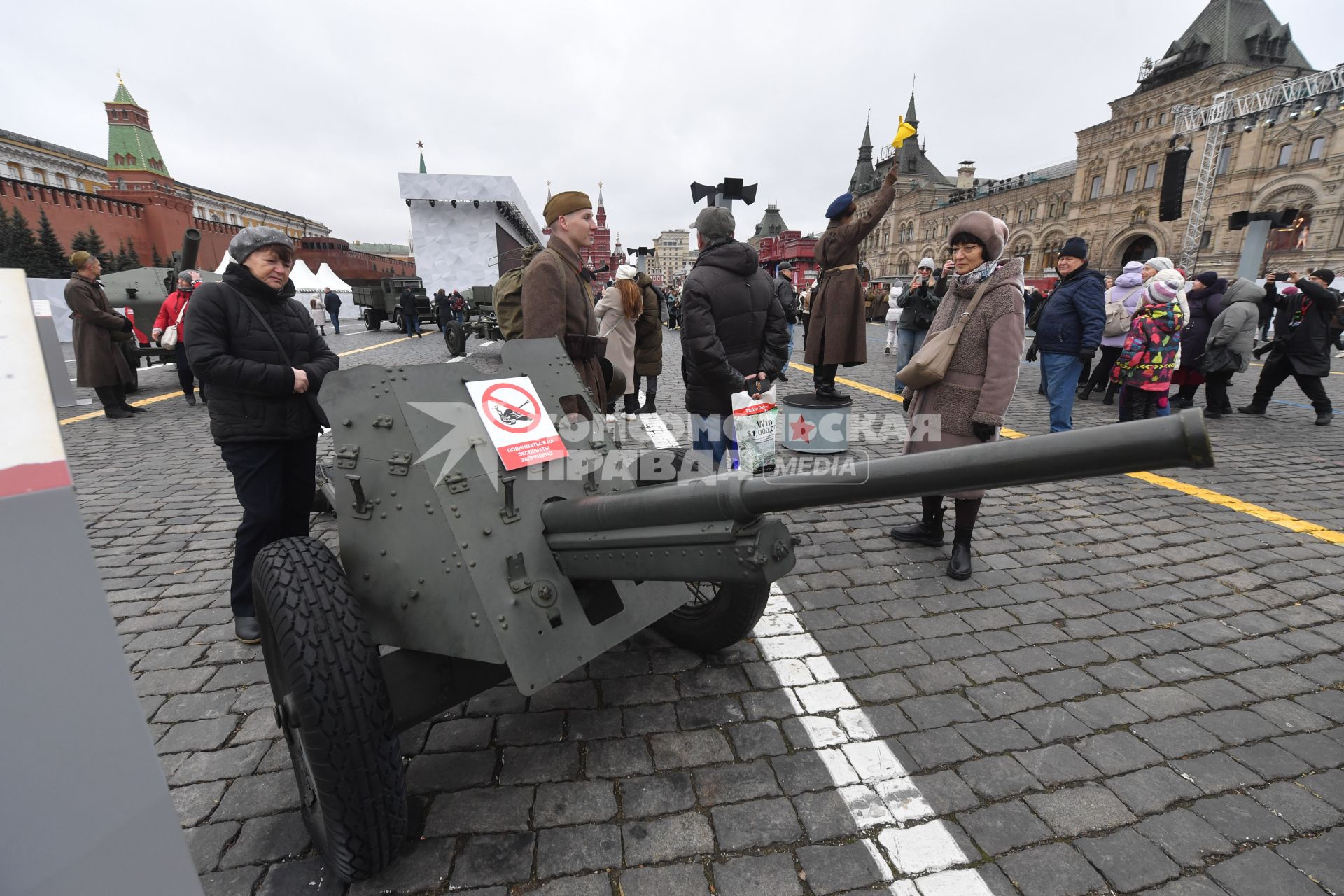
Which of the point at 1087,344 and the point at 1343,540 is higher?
the point at 1087,344

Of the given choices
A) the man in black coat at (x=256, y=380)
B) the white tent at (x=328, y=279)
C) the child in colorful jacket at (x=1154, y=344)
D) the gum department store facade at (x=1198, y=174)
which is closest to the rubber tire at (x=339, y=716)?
the man in black coat at (x=256, y=380)

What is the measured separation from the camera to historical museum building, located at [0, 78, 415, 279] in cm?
3544

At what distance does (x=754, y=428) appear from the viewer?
413cm

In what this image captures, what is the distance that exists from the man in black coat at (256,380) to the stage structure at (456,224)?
28.6 m

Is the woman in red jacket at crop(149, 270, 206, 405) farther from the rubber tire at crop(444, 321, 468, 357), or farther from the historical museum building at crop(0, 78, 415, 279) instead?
the historical museum building at crop(0, 78, 415, 279)

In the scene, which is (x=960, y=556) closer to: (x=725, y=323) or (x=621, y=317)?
(x=725, y=323)

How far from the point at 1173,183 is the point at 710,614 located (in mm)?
31293

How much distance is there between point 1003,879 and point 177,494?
6.13 m

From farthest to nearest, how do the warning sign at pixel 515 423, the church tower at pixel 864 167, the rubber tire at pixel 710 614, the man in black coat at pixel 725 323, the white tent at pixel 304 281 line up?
the church tower at pixel 864 167, the white tent at pixel 304 281, the man in black coat at pixel 725 323, the rubber tire at pixel 710 614, the warning sign at pixel 515 423

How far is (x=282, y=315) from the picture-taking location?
9.53 feet

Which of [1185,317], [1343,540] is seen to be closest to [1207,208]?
[1185,317]

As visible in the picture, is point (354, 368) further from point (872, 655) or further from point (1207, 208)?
point (1207, 208)

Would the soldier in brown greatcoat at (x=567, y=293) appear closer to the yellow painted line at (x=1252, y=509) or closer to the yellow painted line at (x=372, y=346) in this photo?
the yellow painted line at (x=1252, y=509)

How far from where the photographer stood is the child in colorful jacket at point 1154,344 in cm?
603
